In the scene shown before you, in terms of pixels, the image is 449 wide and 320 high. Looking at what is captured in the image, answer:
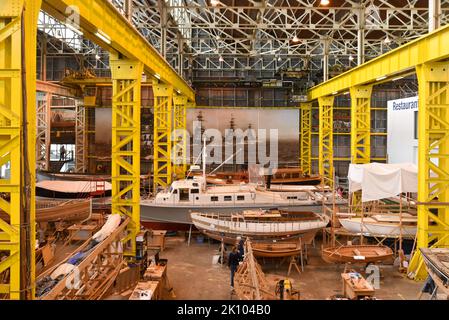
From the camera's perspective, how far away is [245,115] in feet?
129

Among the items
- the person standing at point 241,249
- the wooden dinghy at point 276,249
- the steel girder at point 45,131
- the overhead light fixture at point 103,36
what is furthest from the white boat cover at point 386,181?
the steel girder at point 45,131

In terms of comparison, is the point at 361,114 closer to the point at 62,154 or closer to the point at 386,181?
the point at 386,181

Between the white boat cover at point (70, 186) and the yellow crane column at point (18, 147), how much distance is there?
16.4 metres

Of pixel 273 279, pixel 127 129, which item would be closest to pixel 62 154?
pixel 127 129

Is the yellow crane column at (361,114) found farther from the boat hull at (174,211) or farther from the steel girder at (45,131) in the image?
the steel girder at (45,131)

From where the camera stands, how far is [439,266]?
9938 mm

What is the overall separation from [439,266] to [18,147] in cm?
1058

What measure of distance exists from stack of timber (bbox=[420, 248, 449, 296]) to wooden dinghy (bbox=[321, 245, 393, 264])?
3.20 meters

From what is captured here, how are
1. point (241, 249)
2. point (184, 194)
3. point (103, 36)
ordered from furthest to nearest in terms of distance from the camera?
point (184, 194) → point (241, 249) → point (103, 36)

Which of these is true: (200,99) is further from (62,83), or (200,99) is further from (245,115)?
(62,83)

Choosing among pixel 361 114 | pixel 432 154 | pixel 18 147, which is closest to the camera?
pixel 18 147

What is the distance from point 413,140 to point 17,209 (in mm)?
30618

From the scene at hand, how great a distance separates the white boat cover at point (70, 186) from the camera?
23078mm

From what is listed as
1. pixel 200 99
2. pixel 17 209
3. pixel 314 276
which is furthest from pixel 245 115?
pixel 17 209
